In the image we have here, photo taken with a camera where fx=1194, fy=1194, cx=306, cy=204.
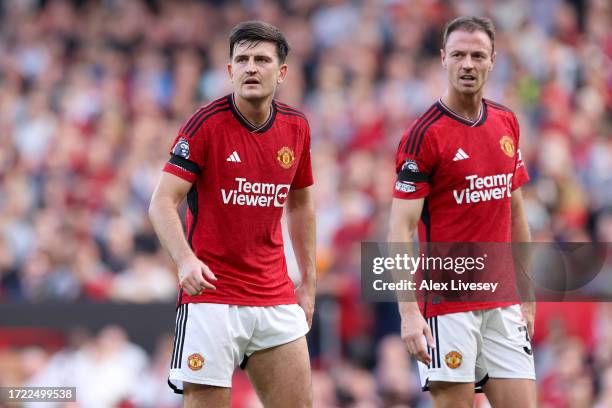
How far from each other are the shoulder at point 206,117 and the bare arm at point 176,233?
0.86 ft

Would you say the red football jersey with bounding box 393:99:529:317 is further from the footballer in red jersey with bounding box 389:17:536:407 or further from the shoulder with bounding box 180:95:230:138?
the shoulder with bounding box 180:95:230:138

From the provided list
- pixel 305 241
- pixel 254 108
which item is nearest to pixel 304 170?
pixel 305 241

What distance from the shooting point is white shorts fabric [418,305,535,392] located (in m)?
6.32

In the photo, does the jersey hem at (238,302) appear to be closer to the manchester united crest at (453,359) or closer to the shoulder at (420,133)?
the manchester united crest at (453,359)

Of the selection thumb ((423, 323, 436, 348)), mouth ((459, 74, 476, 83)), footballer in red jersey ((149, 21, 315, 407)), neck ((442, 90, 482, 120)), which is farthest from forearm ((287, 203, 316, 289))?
mouth ((459, 74, 476, 83))

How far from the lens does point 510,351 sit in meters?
6.38

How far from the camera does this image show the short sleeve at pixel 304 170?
655 centimetres

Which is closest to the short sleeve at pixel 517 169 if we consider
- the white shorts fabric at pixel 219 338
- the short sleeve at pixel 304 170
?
the short sleeve at pixel 304 170

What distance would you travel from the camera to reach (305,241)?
21.9 feet

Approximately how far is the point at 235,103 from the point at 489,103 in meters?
1.43

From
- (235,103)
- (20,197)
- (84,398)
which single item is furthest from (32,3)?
(235,103)

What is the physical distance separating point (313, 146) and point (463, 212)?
7.48 meters

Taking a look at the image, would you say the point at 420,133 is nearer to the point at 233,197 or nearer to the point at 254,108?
the point at 254,108

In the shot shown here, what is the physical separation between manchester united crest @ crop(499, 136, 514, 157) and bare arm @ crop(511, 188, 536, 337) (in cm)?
24
